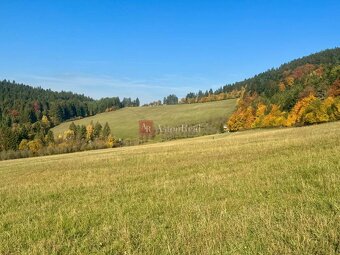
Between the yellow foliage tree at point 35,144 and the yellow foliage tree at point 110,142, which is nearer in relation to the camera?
the yellow foliage tree at point 35,144

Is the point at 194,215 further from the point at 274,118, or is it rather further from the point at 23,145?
the point at 23,145

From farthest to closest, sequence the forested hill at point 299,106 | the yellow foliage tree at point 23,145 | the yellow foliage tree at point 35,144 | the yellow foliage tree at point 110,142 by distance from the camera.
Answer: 1. the yellow foliage tree at point 110,142
2. the yellow foliage tree at point 35,144
3. the yellow foliage tree at point 23,145
4. the forested hill at point 299,106

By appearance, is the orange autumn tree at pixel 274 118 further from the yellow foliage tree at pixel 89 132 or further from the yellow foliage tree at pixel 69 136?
the yellow foliage tree at pixel 69 136

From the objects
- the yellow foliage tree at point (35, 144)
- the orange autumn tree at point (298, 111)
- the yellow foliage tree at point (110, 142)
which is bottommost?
the yellow foliage tree at point (110, 142)

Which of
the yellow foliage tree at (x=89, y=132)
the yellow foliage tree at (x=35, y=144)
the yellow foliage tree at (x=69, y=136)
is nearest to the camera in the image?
the yellow foliage tree at (x=35, y=144)

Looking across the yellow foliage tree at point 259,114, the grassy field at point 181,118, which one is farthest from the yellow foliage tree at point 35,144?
the yellow foliage tree at point 259,114

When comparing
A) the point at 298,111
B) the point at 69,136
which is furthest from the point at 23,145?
the point at 298,111

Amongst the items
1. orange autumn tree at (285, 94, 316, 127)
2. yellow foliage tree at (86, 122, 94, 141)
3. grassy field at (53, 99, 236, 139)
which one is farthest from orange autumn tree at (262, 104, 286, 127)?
yellow foliage tree at (86, 122, 94, 141)

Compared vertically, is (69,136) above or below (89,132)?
below

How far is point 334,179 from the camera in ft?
36.4

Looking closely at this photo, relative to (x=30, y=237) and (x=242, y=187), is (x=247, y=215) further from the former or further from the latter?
(x=30, y=237)

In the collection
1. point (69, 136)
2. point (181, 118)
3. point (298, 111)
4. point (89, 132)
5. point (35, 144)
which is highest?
point (298, 111)

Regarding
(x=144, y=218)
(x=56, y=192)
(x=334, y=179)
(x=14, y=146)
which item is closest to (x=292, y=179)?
(x=334, y=179)

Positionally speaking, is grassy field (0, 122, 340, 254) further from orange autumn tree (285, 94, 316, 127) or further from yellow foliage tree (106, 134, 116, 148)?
yellow foliage tree (106, 134, 116, 148)
